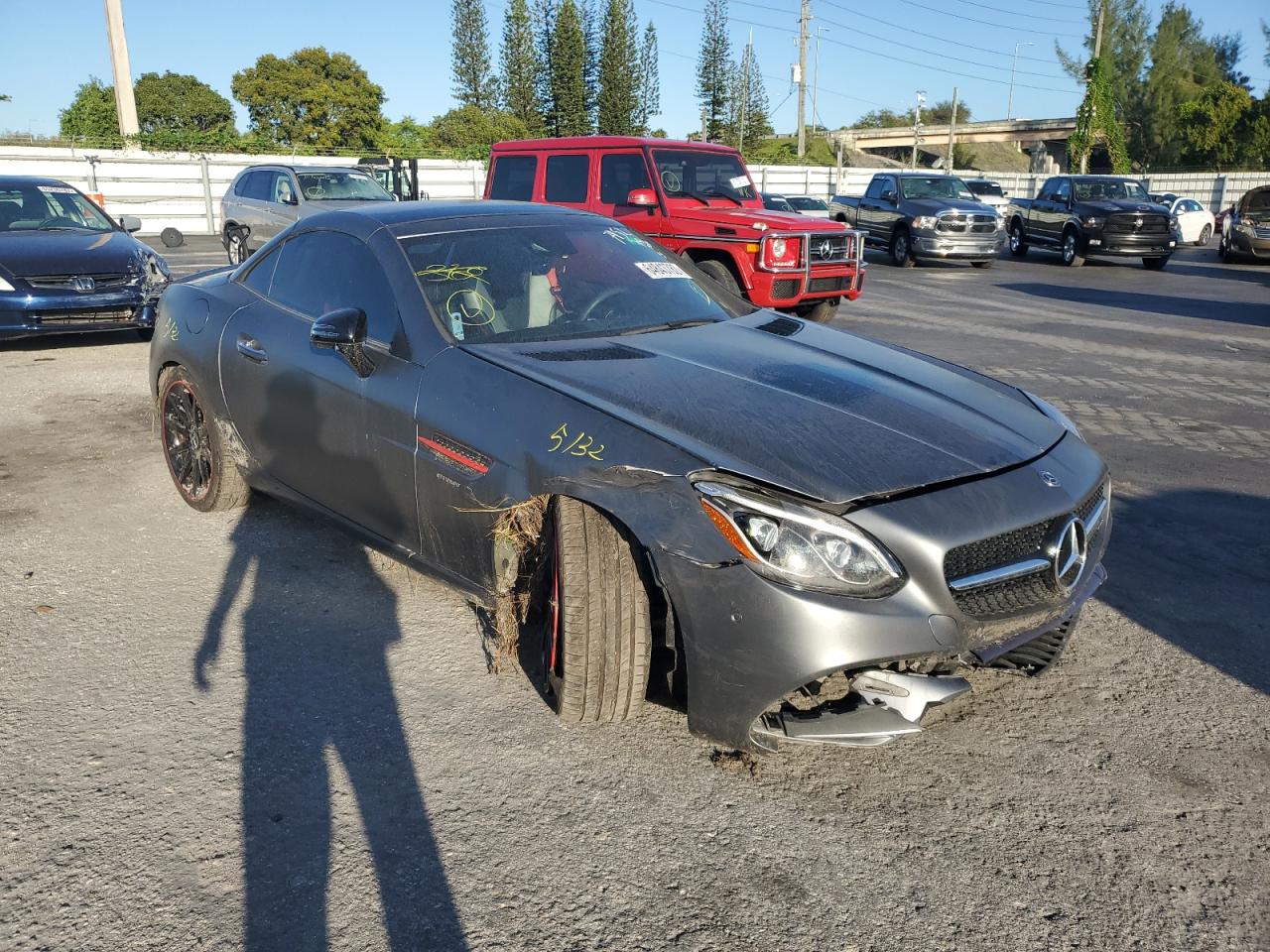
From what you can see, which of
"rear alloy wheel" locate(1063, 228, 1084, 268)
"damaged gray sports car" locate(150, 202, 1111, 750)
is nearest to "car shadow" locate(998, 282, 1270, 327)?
"rear alloy wheel" locate(1063, 228, 1084, 268)

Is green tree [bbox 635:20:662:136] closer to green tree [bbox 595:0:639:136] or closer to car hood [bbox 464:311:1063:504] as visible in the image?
green tree [bbox 595:0:639:136]

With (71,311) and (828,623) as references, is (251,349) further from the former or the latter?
(71,311)

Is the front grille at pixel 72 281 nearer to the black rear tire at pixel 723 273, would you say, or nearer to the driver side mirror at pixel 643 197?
the driver side mirror at pixel 643 197

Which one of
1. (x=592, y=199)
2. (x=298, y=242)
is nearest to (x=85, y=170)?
(x=592, y=199)

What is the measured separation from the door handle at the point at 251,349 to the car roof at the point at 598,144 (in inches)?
300

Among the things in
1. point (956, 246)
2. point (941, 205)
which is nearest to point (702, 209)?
point (956, 246)

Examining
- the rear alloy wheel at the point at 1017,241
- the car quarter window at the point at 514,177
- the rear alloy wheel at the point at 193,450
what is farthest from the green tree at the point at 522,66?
the rear alloy wheel at the point at 193,450

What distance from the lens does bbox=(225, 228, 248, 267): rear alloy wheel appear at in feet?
55.8

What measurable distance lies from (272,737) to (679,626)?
1.31 meters

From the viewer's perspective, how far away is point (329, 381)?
4.02 meters

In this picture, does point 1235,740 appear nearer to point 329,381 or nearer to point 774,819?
point 774,819

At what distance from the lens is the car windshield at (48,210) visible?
34.1ft

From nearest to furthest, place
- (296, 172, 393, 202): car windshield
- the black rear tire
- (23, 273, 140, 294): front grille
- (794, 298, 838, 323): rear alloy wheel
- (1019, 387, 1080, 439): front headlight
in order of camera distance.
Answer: (1019, 387, 1080, 439): front headlight → (23, 273, 140, 294): front grille → the black rear tire → (794, 298, 838, 323): rear alloy wheel → (296, 172, 393, 202): car windshield

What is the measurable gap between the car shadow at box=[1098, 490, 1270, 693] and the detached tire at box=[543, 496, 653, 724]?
2.16 meters
